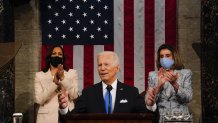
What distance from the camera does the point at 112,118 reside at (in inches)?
195

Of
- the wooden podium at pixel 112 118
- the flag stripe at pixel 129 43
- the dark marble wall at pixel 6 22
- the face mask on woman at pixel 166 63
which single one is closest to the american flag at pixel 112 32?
the flag stripe at pixel 129 43

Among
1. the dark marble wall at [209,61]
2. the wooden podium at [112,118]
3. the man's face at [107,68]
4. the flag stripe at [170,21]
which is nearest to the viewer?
the wooden podium at [112,118]

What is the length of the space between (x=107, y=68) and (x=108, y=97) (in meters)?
0.31

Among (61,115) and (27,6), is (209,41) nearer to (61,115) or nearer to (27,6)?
(27,6)

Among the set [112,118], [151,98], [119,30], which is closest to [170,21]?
[119,30]

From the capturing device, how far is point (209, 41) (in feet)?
28.8

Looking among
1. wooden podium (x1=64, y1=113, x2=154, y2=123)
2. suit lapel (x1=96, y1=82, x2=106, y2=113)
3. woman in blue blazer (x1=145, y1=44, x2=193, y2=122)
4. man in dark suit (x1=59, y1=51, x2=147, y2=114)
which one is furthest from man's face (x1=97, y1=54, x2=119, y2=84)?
woman in blue blazer (x1=145, y1=44, x2=193, y2=122)

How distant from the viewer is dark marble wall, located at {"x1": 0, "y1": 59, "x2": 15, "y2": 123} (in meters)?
8.08

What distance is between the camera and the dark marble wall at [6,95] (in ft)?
26.5

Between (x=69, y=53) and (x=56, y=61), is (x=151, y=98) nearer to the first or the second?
(x=56, y=61)

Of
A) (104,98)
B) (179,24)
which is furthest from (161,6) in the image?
(104,98)

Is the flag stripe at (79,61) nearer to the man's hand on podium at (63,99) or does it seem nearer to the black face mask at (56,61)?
the black face mask at (56,61)

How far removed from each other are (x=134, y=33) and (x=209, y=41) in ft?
4.94

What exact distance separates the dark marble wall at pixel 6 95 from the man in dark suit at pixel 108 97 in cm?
263
